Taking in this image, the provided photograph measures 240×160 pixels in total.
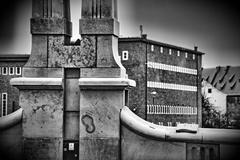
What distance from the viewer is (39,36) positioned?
1168 centimetres

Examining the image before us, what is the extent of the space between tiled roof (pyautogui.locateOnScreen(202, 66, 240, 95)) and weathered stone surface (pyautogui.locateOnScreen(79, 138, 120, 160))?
11380cm

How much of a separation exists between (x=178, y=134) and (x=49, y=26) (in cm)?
341

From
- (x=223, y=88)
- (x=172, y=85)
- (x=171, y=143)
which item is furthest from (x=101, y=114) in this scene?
(x=223, y=88)

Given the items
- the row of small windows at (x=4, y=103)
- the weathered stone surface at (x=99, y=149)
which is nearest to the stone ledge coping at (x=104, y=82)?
the weathered stone surface at (x=99, y=149)

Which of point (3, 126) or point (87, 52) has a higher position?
point (87, 52)

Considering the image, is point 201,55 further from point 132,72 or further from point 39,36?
point 39,36

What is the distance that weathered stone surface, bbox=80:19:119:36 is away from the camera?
1143 cm

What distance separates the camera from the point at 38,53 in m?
11.6

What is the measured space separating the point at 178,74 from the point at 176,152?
3386 inches

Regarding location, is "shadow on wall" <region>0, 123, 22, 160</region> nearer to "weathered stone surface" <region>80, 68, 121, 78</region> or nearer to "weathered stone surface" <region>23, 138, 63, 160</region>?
"weathered stone surface" <region>23, 138, 63, 160</region>

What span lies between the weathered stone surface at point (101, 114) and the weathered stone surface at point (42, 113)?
51 cm

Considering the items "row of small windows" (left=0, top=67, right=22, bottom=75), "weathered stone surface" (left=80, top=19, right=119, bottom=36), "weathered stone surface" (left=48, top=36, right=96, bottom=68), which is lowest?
"weathered stone surface" (left=48, top=36, right=96, bottom=68)

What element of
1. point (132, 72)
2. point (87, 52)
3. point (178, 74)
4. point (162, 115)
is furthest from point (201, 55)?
point (87, 52)

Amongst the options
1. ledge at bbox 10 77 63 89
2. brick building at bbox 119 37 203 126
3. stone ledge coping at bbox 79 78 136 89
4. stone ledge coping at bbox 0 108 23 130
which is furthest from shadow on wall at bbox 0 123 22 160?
brick building at bbox 119 37 203 126
